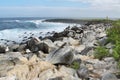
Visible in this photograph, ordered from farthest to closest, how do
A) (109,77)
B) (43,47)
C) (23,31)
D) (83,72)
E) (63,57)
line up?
(23,31) → (43,47) → (63,57) → (83,72) → (109,77)

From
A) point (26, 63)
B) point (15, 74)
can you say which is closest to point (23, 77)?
point (15, 74)

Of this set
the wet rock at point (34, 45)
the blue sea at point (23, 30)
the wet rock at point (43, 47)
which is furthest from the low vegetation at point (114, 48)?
the blue sea at point (23, 30)

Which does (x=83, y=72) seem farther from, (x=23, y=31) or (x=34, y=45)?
(x=23, y=31)

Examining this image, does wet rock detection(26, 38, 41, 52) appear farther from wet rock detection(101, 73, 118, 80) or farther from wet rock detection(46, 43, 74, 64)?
wet rock detection(101, 73, 118, 80)

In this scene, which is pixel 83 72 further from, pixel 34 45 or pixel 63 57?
pixel 34 45

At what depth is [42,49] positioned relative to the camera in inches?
530

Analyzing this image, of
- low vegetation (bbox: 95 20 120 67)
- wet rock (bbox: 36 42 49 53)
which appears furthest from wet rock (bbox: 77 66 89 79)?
wet rock (bbox: 36 42 49 53)

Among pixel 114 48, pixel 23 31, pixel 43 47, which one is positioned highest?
pixel 114 48

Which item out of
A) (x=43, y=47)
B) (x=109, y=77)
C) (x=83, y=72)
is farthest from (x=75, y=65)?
(x=43, y=47)

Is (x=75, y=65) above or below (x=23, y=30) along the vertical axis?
above

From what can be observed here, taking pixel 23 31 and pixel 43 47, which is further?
pixel 23 31

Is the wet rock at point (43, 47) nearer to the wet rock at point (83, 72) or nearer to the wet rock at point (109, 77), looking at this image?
the wet rock at point (83, 72)

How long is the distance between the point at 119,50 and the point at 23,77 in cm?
234

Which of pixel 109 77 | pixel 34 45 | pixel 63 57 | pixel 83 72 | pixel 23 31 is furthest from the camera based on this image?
pixel 23 31
